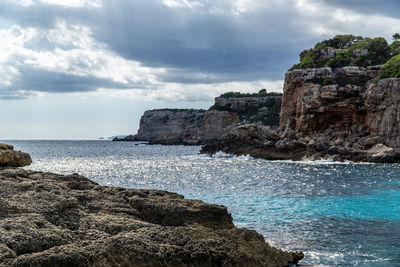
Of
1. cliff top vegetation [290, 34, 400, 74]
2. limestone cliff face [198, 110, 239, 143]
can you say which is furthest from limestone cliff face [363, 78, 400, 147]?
limestone cliff face [198, 110, 239, 143]

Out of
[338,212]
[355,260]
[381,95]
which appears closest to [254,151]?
[381,95]

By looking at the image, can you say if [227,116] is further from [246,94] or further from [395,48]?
[395,48]

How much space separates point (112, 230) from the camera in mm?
6965

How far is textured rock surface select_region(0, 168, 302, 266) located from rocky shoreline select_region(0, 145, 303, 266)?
0.01 meters

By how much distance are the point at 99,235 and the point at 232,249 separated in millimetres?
2512

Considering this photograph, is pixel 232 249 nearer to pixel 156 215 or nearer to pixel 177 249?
pixel 177 249

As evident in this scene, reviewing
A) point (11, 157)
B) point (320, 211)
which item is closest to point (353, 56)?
point (320, 211)

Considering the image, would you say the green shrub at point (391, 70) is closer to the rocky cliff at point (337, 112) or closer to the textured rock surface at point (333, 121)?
the rocky cliff at point (337, 112)

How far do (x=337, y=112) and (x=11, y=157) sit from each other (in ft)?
210

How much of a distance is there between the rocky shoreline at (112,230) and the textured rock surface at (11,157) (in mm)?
1462

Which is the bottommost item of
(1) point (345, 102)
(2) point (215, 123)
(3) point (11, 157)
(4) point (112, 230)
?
(4) point (112, 230)

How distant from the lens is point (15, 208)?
274 inches

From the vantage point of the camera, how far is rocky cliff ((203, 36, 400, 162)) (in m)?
57.8

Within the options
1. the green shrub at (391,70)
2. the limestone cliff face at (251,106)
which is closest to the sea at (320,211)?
the green shrub at (391,70)
